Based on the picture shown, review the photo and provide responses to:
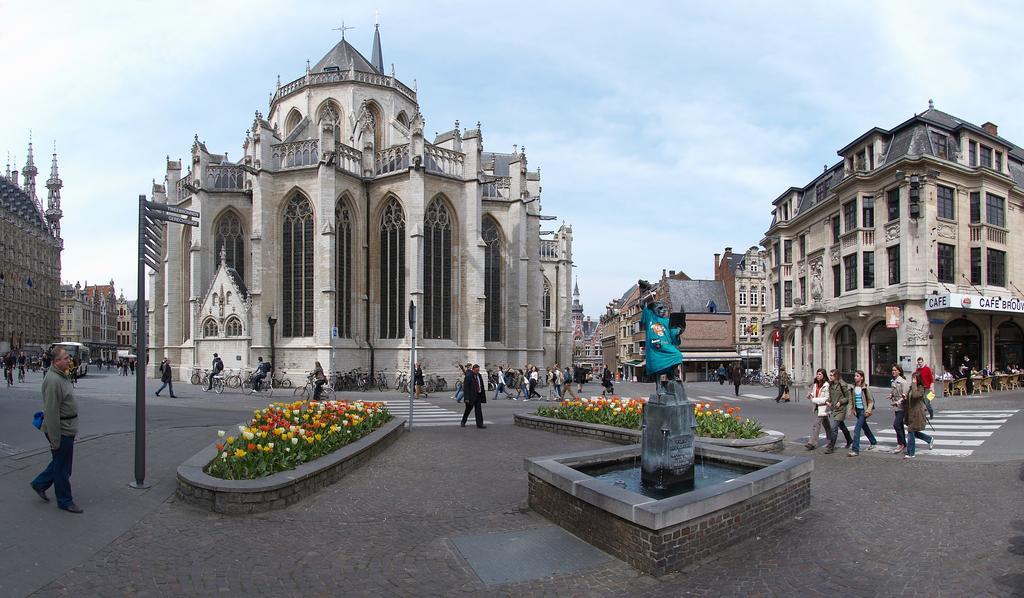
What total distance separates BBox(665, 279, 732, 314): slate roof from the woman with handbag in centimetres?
4902

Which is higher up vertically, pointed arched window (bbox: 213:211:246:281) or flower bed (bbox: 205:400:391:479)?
pointed arched window (bbox: 213:211:246:281)

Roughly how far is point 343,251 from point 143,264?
905 inches

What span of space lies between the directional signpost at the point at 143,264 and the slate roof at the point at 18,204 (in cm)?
8502

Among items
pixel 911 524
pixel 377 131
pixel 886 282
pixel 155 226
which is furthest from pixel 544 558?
pixel 377 131

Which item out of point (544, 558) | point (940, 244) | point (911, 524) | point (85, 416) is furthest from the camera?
point (940, 244)

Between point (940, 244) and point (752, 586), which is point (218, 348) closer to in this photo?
point (752, 586)

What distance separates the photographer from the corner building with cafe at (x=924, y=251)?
2709 centimetres

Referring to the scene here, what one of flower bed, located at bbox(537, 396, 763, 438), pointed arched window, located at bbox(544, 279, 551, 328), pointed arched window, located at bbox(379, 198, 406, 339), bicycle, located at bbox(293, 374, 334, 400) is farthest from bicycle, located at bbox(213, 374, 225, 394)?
pointed arched window, located at bbox(544, 279, 551, 328)

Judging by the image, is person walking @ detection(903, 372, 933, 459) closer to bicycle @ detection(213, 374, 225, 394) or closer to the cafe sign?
the cafe sign

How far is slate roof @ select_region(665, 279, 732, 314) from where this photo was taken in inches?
2391

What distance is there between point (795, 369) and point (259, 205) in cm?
3153

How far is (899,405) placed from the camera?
11477 millimetres

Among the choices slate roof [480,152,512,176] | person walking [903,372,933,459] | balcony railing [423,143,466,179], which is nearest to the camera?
person walking [903,372,933,459]

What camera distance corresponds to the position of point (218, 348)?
2898 cm
